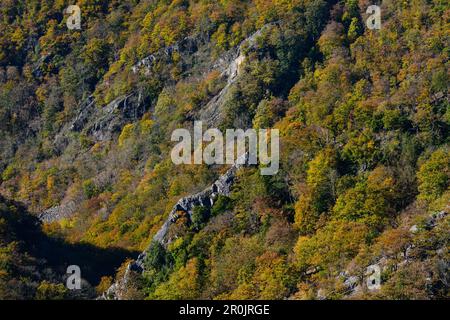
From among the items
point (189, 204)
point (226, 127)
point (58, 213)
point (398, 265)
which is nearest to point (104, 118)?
point (58, 213)

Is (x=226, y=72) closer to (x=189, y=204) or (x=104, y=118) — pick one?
(x=104, y=118)

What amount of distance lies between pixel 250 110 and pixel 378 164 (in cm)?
2509

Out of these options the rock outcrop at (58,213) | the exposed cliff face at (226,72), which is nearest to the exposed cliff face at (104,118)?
the rock outcrop at (58,213)

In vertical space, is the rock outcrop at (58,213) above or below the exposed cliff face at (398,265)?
below

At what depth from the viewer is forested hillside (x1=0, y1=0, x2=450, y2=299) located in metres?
72.0

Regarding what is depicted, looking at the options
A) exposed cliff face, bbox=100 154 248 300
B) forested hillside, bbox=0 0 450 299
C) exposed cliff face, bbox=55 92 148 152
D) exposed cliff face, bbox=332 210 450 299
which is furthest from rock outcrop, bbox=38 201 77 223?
exposed cliff face, bbox=332 210 450 299

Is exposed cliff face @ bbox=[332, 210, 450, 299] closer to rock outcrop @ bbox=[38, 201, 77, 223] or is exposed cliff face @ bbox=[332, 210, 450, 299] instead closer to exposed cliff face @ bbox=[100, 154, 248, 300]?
exposed cliff face @ bbox=[100, 154, 248, 300]

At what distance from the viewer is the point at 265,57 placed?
109m

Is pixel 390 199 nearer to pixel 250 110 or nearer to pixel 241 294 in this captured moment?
pixel 241 294

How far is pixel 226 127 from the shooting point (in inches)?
4048

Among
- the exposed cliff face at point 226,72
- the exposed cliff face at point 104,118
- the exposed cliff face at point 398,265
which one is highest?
the exposed cliff face at point 226,72

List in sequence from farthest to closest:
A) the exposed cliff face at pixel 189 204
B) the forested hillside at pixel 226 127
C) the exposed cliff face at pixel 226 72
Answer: the exposed cliff face at pixel 226 72 < the exposed cliff face at pixel 189 204 < the forested hillside at pixel 226 127

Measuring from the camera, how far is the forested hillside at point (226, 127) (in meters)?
72.0

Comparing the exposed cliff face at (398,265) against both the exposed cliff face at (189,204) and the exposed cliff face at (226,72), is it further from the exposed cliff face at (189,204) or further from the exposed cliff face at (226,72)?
the exposed cliff face at (226,72)
